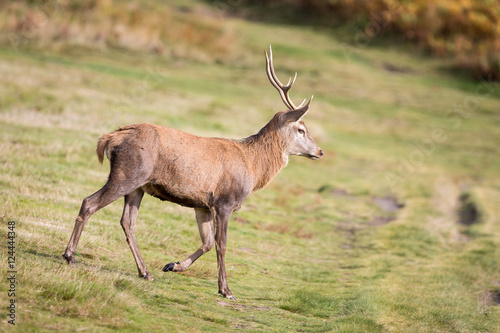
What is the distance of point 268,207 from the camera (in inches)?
699

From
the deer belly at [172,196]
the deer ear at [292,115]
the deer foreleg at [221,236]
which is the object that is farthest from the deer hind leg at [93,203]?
the deer ear at [292,115]

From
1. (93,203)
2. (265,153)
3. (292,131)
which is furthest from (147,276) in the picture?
(292,131)

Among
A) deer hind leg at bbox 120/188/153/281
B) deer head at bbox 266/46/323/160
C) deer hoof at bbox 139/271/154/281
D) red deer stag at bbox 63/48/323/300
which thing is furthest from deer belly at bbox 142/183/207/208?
deer head at bbox 266/46/323/160

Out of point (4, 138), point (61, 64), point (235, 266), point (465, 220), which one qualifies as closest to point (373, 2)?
point (61, 64)

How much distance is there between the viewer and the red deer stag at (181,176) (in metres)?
9.05

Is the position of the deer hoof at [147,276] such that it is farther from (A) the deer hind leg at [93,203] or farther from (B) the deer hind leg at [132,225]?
(A) the deer hind leg at [93,203]

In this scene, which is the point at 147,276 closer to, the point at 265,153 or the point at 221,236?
the point at 221,236

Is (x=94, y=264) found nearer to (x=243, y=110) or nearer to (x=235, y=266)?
(x=235, y=266)

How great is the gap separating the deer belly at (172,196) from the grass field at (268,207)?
1161mm

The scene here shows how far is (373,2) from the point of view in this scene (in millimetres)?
47812

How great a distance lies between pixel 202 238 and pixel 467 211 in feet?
43.9

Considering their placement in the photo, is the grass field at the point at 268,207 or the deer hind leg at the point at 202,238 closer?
the grass field at the point at 268,207

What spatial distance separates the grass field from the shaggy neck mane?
1761mm

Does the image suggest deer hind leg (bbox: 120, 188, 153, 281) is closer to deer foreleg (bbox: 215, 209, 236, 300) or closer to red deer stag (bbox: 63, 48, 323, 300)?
red deer stag (bbox: 63, 48, 323, 300)
